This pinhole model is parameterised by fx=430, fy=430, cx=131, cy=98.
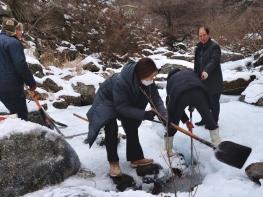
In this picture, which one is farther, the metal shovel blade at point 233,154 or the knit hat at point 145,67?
the metal shovel blade at point 233,154

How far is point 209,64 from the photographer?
5.23 metres

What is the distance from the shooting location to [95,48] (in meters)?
14.3

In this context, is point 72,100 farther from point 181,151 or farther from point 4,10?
point 4,10

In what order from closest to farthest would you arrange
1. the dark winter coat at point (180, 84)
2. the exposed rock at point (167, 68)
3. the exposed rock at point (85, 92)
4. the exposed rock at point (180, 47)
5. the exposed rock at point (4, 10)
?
the dark winter coat at point (180, 84) → the exposed rock at point (85, 92) → the exposed rock at point (167, 68) → the exposed rock at point (4, 10) → the exposed rock at point (180, 47)

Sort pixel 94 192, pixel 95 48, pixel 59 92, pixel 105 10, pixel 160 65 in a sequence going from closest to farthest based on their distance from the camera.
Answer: pixel 94 192, pixel 59 92, pixel 160 65, pixel 95 48, pixel 105 10

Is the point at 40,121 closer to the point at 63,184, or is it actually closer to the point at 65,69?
the point at 63,184

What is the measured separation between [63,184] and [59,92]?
3893 mm

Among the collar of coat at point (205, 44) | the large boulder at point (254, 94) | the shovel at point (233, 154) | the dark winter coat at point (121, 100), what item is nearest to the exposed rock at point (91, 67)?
the large boulder at point (254, 94)

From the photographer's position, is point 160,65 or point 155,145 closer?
point 155,145

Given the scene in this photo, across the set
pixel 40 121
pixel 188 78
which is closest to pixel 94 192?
pixel 188 78

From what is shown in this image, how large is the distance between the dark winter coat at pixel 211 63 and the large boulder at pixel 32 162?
6.80 ft

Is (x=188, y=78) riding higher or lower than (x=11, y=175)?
higher

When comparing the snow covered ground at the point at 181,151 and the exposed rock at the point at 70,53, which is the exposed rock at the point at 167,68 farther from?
the exposed rock at the point at 70,53

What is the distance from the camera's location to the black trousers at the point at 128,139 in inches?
165
